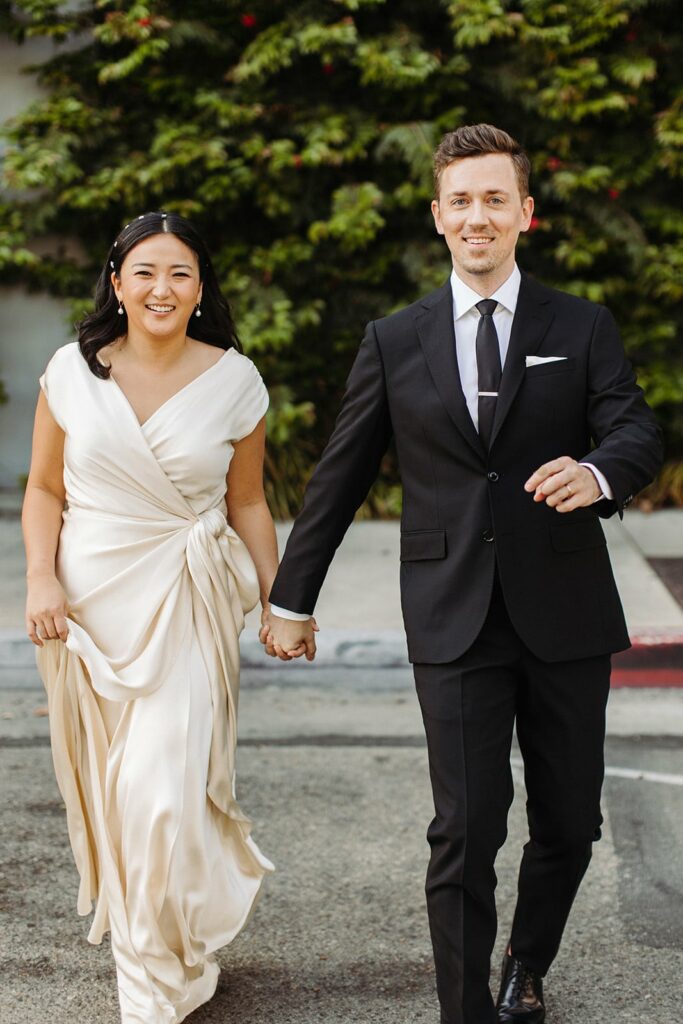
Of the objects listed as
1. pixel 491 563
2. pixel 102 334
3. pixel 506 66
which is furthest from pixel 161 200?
pixel 491 563

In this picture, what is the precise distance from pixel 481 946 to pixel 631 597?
167 inches

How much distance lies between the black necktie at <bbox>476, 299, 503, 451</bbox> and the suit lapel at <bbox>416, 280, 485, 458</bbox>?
0.03 m

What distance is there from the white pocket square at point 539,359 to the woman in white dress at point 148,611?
81 cm

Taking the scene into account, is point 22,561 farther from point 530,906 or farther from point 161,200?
point 530,906

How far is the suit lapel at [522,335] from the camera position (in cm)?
295

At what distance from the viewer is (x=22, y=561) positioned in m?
7.82

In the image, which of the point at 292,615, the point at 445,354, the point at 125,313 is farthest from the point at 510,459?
the point at 125,313

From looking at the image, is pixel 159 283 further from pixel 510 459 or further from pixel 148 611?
pixel 510 459

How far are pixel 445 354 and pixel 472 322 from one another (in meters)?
0.12

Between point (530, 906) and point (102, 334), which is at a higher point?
point (102, 334)

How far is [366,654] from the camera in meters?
6.30

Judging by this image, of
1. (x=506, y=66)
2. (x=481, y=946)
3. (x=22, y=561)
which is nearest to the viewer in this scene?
(x=481, y=946)

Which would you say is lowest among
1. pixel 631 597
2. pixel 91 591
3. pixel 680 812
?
pixel 680 812

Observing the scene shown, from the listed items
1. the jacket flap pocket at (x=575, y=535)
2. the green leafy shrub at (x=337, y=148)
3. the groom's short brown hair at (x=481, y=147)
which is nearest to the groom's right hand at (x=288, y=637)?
the jacket flap pocket at (x=575, y=535)
